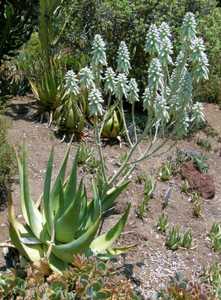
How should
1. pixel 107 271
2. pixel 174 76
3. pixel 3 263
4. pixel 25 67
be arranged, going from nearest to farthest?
pixel 107 271, pixel 174 76, pixel 3 263, pixel 25 67

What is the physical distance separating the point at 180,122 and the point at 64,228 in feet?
3.83

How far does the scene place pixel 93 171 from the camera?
241 inches

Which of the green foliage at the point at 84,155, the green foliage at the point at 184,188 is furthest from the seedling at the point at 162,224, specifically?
the green foliage at the point at 84,155

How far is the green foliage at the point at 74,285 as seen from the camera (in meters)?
3.82

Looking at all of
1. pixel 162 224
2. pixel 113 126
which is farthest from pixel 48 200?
pixel 113 126

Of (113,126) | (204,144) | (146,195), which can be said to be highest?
(113,126)

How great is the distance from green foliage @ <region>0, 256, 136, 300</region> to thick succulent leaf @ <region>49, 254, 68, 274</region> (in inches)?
13.6

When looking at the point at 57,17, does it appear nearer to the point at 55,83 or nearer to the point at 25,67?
the point at 25,67

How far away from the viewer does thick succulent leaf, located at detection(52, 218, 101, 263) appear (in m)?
4.30

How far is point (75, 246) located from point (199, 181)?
217 cm

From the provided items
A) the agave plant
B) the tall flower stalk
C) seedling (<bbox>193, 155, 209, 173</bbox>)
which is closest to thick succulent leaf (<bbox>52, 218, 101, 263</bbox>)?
the agave plant

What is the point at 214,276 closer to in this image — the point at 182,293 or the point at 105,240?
the point at 105,240

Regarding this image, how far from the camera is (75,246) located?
4.40 meters

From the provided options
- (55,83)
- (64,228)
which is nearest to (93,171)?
(55,83)
